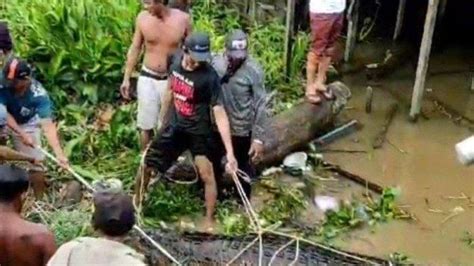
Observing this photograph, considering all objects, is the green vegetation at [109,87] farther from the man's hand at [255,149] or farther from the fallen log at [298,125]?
the man's hand at [255,149]

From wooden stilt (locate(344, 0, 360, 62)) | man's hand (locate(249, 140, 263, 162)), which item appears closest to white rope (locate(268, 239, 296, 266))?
man's hand (locate(249, 140, 263, 162))

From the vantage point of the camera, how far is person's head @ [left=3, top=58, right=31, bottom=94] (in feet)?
23.5

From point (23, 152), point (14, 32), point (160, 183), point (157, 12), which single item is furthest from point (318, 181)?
point (14, 32)

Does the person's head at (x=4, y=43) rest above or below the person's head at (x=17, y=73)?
above

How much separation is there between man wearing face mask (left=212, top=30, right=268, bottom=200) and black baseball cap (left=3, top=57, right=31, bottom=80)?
150cm

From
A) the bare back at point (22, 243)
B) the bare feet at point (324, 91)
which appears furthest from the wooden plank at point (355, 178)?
the bare back at point (22, 243)

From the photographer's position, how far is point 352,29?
11727 mm

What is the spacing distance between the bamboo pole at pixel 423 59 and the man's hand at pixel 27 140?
441 cm

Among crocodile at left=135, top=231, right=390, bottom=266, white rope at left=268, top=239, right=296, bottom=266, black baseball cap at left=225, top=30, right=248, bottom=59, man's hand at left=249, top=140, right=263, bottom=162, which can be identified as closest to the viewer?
crocodile at left=135, top=231, right=390, bottom=266

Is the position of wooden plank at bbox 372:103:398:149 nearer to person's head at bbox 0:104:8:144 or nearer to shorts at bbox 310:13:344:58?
shorts at bbox 310:13:344:58

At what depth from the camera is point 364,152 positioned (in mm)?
9797

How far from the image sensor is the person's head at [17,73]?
7.17 m

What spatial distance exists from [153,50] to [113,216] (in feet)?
12.8

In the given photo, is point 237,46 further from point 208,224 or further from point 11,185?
point 11,185
